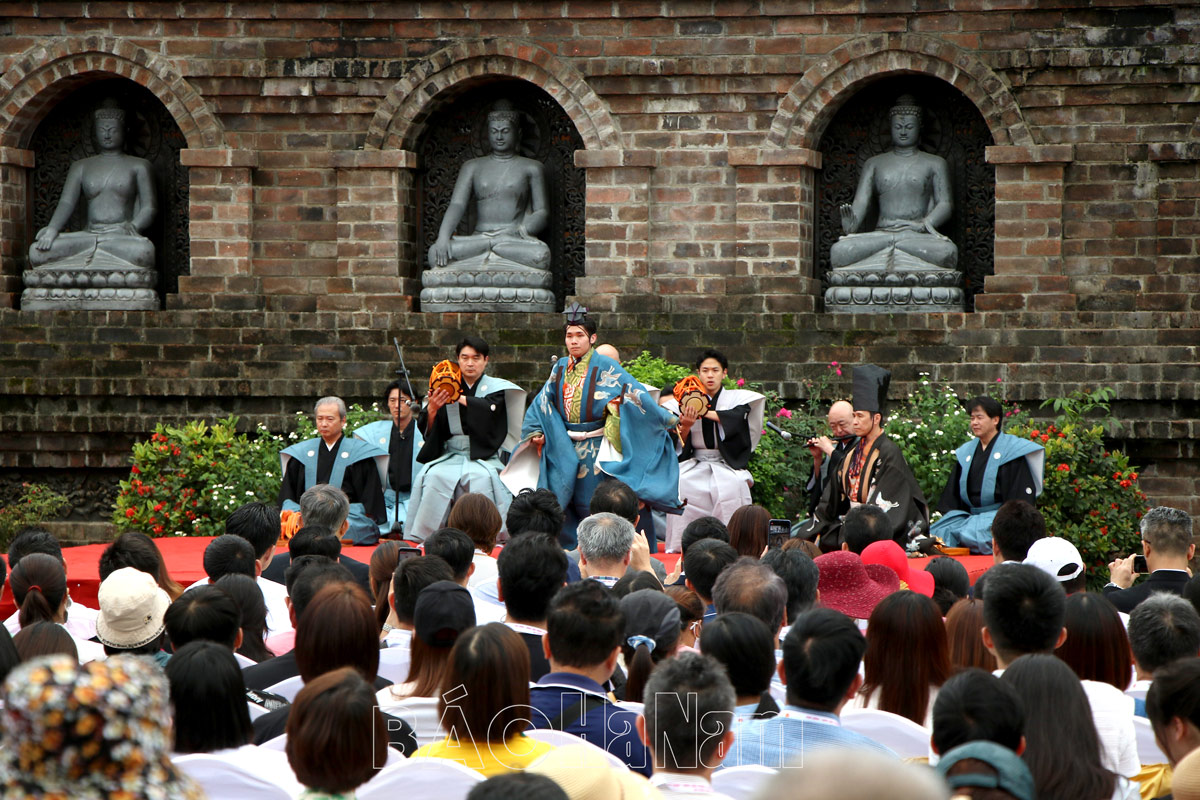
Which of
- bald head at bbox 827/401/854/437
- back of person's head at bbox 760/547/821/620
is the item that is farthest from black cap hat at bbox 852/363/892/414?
back of person's head at bbox 760/547/821/620

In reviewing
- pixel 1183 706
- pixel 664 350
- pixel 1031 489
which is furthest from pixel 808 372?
pixel 1183 706

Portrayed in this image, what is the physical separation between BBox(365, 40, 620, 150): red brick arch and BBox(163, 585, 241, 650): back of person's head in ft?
29.4

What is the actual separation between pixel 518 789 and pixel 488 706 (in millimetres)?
975

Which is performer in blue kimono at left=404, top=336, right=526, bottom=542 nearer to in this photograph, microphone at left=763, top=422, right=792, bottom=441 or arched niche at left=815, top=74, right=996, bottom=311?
microphone at left=763, top=422, right=792, bottom=441

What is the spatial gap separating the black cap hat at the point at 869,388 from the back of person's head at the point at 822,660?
229 inches

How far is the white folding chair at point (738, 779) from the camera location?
345cm

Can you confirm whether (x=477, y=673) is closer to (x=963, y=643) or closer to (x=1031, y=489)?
(x=963, y=643)

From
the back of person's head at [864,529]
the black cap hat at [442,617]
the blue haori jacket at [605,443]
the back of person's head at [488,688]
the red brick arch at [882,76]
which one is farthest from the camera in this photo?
the red brick arch at [882,76]

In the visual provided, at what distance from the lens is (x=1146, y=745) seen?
400 cm

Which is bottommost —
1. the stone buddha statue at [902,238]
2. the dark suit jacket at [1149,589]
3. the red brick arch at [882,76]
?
the dark suit jacket at [1149,589]

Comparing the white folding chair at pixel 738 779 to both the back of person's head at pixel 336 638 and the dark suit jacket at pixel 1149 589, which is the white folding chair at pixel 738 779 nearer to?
the back of person's head at pixel 336 638

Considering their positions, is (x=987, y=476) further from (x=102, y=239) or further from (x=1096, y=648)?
(x=102, y=239)

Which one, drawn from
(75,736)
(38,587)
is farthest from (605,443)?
(75,736)

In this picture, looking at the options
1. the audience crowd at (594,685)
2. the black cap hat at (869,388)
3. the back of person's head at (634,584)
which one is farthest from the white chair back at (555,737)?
the black cap hat at (869,388)
